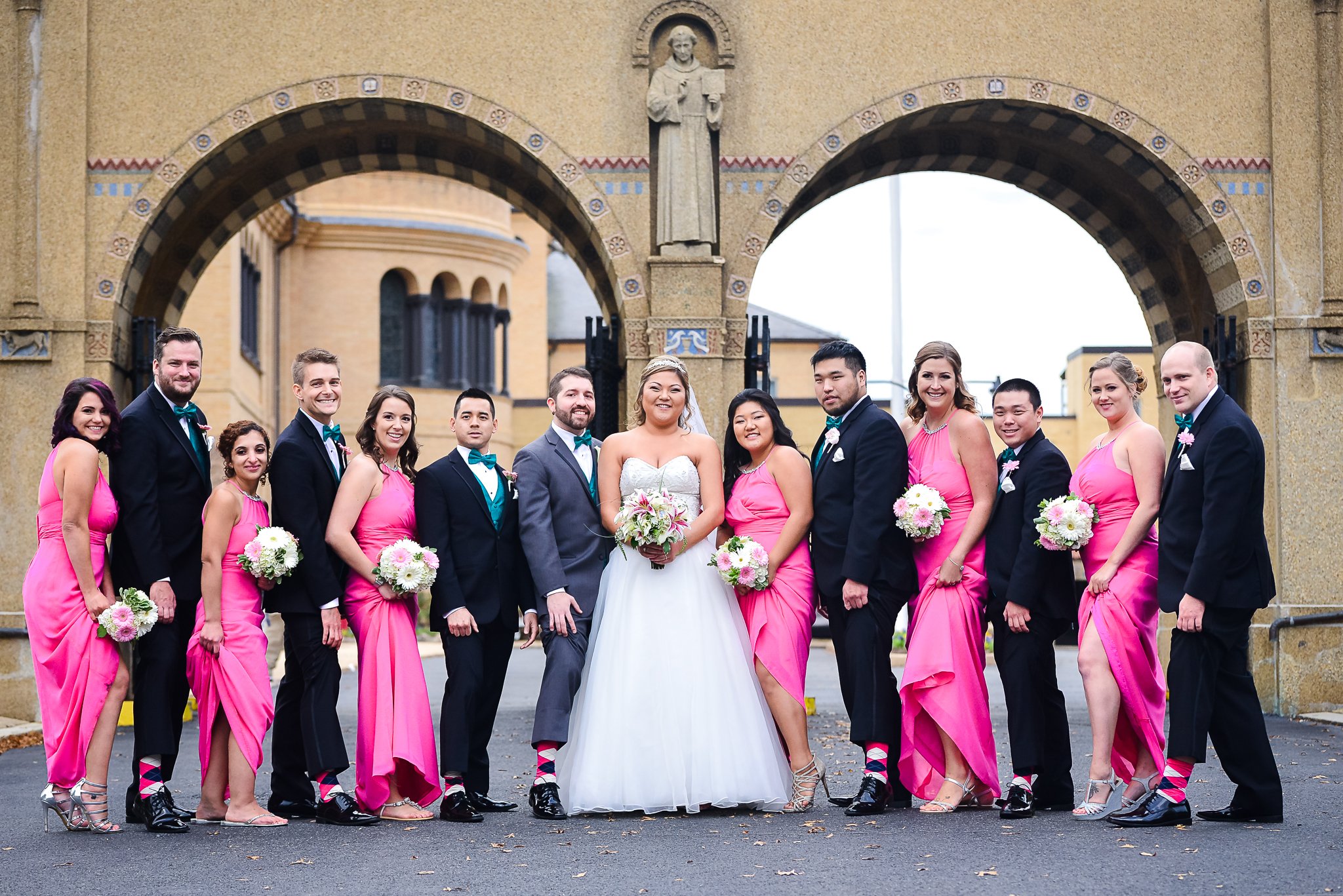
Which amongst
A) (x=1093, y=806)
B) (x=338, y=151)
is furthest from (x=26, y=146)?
(x=1093, y=806)

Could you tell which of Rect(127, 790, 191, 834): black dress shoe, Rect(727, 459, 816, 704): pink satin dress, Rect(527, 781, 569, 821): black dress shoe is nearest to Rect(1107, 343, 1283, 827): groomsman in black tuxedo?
Rect(727, 459, 816, 704): pink satin dress

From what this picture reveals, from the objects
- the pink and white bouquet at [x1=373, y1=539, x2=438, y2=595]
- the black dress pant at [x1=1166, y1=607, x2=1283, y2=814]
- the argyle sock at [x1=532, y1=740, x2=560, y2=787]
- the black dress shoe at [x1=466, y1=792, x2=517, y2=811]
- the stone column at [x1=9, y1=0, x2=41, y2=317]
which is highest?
the stone column at [x1=9, y1=0, x2=41, y2=317]

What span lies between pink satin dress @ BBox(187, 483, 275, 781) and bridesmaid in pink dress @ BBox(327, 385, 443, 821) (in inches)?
17.3

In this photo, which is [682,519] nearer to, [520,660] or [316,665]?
[316,665]

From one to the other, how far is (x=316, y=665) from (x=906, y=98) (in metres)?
8.06

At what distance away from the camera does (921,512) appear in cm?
800

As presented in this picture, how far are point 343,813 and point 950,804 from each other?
2.93m

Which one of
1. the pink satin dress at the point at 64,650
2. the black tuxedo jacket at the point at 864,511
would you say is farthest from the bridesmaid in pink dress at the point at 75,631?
the black tuxedo jacket at the point at 864,511

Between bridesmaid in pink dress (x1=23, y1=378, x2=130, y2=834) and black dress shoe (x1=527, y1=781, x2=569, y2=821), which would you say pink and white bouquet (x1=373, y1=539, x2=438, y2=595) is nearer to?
black dress shoe (x1=527, y1=781, x2=569, y2=821)

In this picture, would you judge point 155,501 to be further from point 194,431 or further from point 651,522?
point 651,522

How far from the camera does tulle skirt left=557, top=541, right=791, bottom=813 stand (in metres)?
7.86

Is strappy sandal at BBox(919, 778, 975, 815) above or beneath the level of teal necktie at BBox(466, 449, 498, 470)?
beneath

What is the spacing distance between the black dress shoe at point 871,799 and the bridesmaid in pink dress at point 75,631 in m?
3.52

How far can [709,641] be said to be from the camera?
26.3ft
